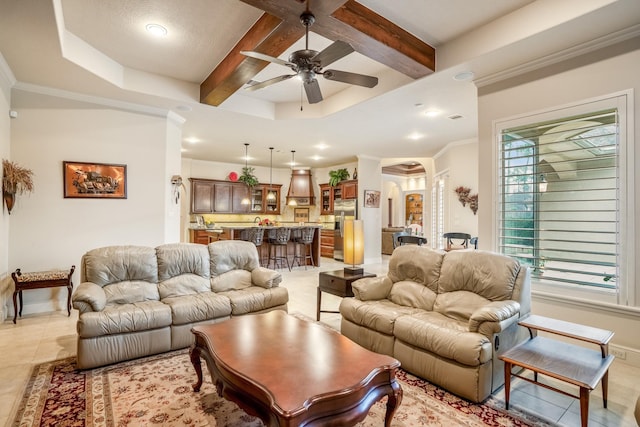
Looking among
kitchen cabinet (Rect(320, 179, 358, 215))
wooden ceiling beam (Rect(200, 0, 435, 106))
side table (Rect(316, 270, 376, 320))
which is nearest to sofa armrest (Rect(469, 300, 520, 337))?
side table (Rect(316, 270, 376, 320))

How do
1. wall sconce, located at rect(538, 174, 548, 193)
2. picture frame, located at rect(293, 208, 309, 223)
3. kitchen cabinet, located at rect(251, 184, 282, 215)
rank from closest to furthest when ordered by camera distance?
wall sconce, located at rect(538, 174, 548, 193) → kitchen cabinet, located at rect(251, 184, 282, 215) → picture frame, located at rect(293, 208, 309, 223)

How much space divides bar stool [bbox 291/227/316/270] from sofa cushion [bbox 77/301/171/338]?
473 centimetres

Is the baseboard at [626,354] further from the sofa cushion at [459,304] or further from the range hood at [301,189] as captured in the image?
the range hood at [301,189]

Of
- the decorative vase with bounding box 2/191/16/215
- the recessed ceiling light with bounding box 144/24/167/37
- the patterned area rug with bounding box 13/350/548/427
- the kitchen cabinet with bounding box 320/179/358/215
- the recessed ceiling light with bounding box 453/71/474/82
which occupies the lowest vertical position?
the patterned area rug with bounding box 13/350/548/427

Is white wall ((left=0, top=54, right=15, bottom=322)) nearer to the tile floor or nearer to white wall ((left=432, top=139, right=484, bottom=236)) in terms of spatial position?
A: the tile floor

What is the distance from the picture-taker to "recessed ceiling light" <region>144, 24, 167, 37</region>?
3.24m

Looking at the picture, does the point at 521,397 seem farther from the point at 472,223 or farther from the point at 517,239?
the point at 472,223

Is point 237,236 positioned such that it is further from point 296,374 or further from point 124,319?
point 296,374

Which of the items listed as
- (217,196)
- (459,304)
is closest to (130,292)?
(459,304)

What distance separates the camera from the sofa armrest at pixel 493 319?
2342mm

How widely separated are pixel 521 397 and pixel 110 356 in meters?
3.37

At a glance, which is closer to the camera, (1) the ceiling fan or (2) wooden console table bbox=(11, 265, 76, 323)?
(1) the ceiling fan

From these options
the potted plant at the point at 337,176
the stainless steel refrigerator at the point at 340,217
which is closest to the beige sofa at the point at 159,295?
the stainless steel refrigerator at the point at 340,217

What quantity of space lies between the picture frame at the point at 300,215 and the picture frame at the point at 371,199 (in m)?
2.84
